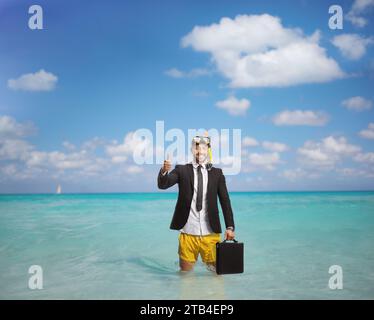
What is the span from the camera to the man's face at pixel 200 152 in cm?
472

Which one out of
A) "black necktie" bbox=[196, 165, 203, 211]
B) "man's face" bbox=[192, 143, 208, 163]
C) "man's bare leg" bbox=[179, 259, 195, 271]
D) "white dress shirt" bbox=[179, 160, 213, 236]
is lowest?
"man's bare leg" bbox=[179, 259, 195, 271]

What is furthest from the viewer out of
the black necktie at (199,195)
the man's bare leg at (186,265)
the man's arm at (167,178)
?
the man's bare leg at (186,265)

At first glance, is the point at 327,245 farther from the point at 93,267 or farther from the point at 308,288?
the point at 93,267

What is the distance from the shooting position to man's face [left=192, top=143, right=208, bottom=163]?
4.72 meters

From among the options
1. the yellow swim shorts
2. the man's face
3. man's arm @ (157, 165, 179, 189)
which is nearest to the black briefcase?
the yellow swim shorts

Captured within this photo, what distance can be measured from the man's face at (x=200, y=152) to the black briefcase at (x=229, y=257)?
90cm

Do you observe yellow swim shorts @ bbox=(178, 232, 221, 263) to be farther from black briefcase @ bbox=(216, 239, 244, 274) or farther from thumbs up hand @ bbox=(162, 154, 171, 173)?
thumbs up hand @ bbox=(162, 154, 171, 173)

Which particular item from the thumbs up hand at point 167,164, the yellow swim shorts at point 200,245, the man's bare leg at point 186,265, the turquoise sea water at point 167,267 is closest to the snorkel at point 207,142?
the thumbs up hand at point 167,164

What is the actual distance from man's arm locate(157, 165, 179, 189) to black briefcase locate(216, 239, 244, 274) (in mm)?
770

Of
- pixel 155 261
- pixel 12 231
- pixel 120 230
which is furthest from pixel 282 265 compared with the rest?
pixel 12 231

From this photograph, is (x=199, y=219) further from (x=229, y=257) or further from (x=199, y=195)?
(x=229, y=257)

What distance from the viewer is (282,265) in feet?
21.2

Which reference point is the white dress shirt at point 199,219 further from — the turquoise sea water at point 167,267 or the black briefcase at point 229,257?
the turquoise sea water at point 167,267

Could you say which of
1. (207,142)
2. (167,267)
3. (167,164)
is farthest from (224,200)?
(167,267)
